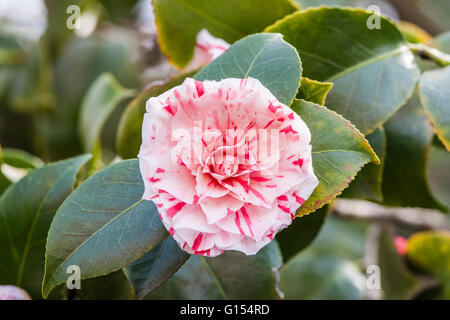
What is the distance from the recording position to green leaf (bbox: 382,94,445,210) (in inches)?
27.2

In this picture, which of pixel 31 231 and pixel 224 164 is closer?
pixel 224 164

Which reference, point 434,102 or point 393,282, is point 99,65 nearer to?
point 393,282

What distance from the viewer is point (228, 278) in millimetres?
668

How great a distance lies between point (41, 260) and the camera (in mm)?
663

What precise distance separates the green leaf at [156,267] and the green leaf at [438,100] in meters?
0.32

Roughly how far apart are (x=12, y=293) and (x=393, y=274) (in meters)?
0.75

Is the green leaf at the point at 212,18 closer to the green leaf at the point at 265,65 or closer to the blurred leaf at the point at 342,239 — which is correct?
the green leaf at the point at 265,65

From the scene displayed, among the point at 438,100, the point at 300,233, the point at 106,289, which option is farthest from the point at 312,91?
the point at 106,289

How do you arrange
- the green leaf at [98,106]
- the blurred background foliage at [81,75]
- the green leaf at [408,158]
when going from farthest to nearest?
the blurred background foliage at [81,75]
the green leaf at [98,106]
the green leaf at [408,158]

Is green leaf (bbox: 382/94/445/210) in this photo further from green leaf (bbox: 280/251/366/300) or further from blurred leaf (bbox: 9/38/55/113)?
blurred leaf (bbox: 9/38/55/113)

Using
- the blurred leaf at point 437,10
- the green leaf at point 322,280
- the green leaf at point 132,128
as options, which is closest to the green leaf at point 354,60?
the green leaf at point 132,128

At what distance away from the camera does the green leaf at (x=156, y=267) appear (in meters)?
0.52

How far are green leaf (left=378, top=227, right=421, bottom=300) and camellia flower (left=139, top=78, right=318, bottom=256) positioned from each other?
64cm

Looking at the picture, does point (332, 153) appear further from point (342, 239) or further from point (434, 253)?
point (342, 239)
